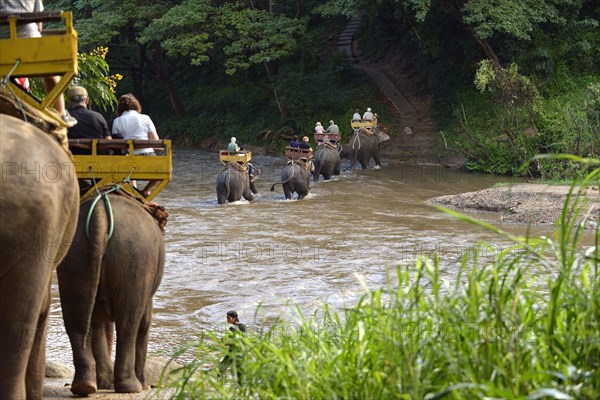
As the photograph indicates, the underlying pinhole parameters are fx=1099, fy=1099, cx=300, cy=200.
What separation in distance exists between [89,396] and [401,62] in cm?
3085

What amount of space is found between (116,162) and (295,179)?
1546 centimetres

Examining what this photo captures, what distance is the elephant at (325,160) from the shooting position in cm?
2781

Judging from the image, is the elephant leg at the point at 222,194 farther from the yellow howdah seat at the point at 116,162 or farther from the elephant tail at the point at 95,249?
the elephant tail at the point at 95,249

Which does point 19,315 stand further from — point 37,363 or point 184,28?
point 184,28

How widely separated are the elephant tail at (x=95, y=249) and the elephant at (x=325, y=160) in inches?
803

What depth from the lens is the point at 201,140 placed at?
3816cm

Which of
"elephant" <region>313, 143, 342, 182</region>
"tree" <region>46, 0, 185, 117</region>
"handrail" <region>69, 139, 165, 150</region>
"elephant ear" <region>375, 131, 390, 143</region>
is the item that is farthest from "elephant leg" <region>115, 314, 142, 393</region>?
"tree" <region>46, 0, 185, 117</region>

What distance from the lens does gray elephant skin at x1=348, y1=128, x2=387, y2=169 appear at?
1179 inches

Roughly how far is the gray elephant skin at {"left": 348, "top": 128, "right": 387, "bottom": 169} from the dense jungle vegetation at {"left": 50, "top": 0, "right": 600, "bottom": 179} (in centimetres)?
209

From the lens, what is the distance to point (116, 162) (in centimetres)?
845

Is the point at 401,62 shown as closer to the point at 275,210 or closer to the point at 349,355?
the point at 275,210

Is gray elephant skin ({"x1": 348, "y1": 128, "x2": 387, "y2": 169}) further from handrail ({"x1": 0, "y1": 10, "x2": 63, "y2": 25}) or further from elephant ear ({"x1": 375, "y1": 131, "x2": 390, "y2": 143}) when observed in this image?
handrail ({"x1": 0, "y1": 10, "x2": 63, "y2": 25})

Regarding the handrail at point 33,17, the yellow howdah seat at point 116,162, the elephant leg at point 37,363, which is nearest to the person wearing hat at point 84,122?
the yellow howdah seat at point 116,162

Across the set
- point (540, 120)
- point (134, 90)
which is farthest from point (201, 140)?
point (540, 120)
